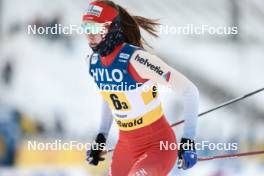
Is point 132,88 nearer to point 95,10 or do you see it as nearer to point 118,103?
→ point 118,103

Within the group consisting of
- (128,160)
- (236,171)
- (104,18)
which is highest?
(104,18)

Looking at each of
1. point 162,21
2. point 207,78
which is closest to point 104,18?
point 162,21

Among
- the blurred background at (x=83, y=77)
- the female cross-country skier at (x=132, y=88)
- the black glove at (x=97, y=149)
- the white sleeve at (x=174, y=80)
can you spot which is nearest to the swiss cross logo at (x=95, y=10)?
the female cross-country skier at (x=132, y=88)

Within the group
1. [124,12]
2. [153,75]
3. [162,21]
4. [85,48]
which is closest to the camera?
[153,75]

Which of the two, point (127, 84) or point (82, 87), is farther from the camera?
point (82, 87)

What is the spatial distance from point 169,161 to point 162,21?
1.29 metres

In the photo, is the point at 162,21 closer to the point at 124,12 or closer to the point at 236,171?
the point at 236,171

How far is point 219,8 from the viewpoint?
323 cm

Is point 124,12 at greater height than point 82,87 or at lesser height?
greater

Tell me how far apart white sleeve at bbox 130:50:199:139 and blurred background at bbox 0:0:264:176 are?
1200 mm

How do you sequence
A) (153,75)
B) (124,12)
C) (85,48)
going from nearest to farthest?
1. (153,75)
2. (124,12)
3. (85,48)

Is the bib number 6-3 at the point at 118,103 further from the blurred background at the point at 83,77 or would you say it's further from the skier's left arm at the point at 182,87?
the blurred background at the point at 83,77

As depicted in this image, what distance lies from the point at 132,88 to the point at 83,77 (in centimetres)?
147

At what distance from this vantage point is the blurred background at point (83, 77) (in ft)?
10.0
